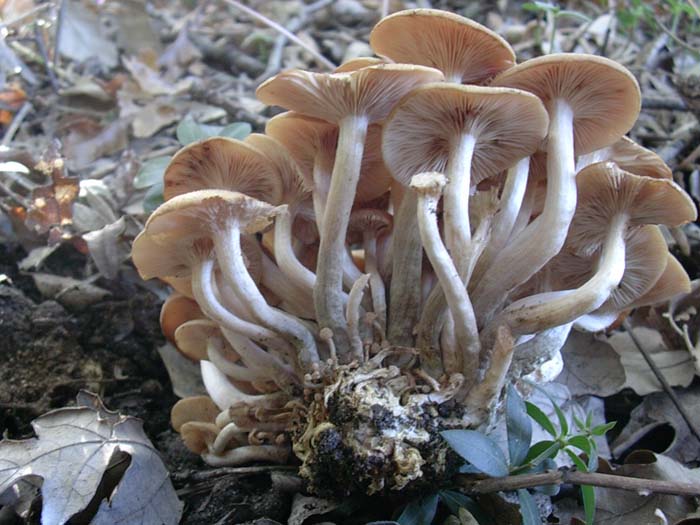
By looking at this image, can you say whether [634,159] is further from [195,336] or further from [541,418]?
[195,336]

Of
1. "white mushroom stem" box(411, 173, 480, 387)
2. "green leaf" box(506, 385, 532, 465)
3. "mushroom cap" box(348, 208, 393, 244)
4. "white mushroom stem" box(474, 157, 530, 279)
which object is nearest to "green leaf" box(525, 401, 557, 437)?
"green leaf" box(506, 385, 532, 465)

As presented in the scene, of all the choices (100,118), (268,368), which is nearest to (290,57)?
(100,118)

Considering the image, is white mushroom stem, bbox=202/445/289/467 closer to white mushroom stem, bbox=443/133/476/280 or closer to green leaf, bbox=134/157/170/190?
white mushroom stem, bbox=443/133/476/280

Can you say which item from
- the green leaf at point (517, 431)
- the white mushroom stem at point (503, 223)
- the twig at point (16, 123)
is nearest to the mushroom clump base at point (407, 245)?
the white mushroom stem at point (503, 223)

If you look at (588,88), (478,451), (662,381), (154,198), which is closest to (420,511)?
(478,451)

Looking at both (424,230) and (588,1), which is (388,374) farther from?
(588,1)

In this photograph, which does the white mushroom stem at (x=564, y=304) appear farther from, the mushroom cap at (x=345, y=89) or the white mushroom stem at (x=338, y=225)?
the mushroom cap at (x=345, y=89)
